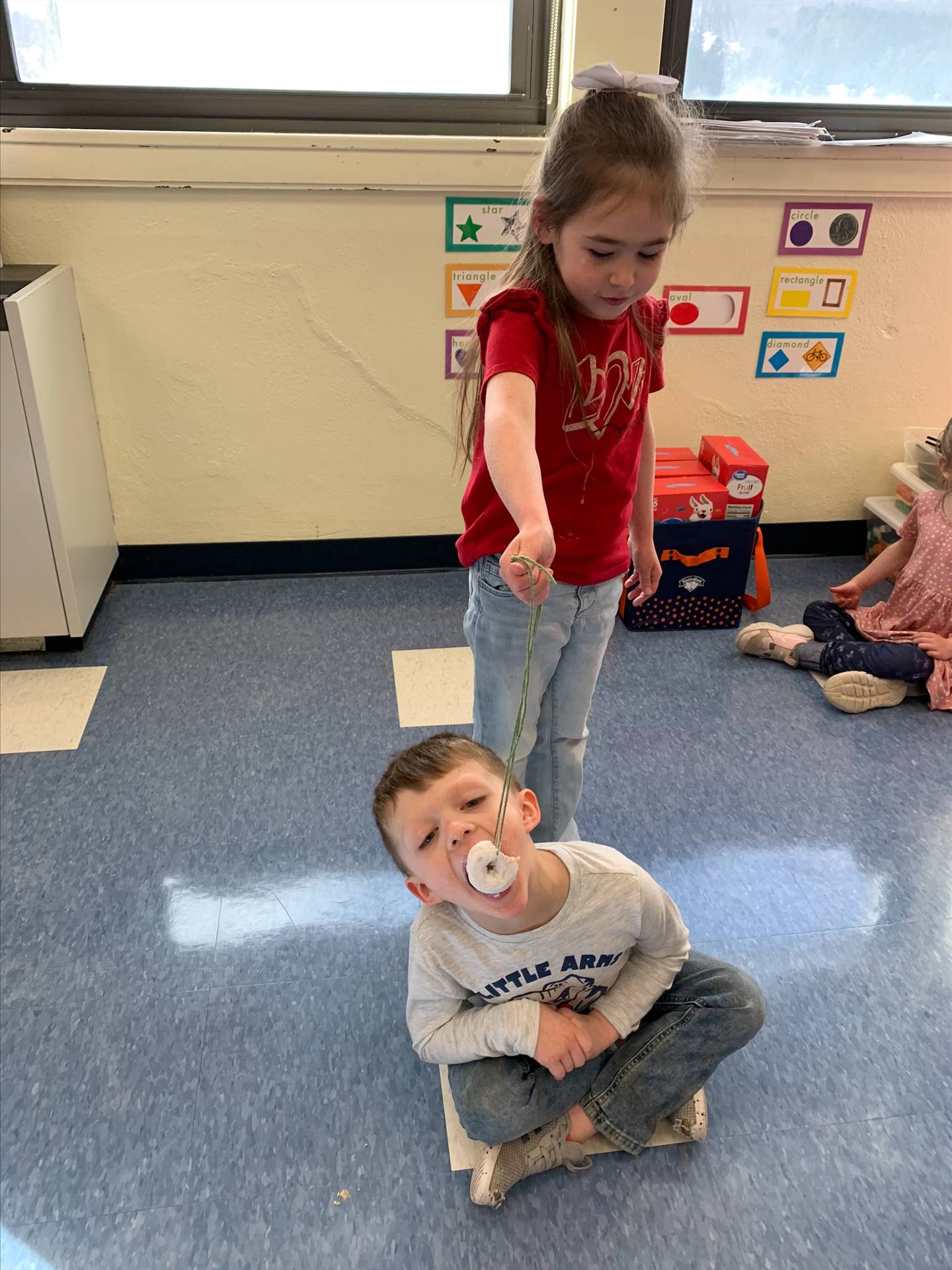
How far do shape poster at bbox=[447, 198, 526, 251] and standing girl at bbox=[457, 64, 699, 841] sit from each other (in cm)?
90

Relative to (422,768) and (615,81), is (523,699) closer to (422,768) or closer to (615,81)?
(422,768)

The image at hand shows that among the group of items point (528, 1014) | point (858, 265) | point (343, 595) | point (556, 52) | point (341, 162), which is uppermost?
point (556, 52)

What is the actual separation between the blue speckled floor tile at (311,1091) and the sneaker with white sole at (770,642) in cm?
111

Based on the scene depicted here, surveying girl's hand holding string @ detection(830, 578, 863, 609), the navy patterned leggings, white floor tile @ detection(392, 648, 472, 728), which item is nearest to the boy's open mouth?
white floor tile @ detection(392, 648, 472, 728)

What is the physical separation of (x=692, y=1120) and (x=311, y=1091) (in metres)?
0.44

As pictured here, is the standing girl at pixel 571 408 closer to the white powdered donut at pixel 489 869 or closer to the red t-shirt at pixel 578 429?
the red t-shirt at pixel 578 429

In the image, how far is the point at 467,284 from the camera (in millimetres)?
2117

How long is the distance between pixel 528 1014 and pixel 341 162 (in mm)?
1701

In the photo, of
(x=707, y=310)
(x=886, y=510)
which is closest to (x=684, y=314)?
(x=707, y=310)

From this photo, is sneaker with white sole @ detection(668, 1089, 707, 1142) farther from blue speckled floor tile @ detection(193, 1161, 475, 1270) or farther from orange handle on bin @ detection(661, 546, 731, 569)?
orange handle on bin @ detection(661, 546, 731, 569)

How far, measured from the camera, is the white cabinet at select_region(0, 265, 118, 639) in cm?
175

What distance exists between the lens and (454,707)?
6.09ft

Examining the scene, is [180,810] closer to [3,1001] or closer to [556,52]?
[3,1001]

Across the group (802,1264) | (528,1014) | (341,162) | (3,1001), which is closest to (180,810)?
(3,1001)
